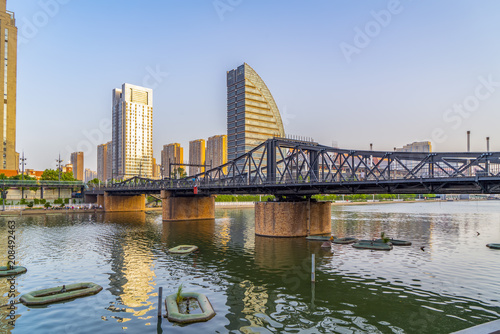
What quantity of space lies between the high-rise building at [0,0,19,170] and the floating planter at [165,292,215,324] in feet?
661

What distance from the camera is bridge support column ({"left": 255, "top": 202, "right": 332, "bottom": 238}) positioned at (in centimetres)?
5653

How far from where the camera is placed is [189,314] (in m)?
20.9

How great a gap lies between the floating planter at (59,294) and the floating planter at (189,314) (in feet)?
22.1

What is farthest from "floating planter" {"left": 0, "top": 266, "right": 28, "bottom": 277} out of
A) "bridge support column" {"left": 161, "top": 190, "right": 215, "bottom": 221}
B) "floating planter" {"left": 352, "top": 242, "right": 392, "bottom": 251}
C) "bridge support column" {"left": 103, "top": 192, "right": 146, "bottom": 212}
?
"bridge support column" {"left": 103, "top": 192, "right": 146, "bottom": 212}

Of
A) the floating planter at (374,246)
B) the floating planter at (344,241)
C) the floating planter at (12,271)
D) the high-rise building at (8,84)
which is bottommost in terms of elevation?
the floating planter at (344,241)

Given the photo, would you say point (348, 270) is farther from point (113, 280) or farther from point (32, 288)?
point (32, 288)

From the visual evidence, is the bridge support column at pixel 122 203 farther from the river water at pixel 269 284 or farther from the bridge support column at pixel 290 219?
the bridge support column at pixel 290 219

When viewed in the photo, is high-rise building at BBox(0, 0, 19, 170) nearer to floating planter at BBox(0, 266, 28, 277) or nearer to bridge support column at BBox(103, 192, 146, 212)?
bridge support column at BBox(103, 192, 146, 212)

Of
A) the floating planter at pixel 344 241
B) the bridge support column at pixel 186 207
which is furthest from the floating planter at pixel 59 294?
the bridge support column at pixel 186 207

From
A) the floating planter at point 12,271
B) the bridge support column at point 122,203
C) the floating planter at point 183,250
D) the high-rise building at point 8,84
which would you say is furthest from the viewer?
the high-rise building at point 8,84

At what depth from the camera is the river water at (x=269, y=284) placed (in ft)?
67.1

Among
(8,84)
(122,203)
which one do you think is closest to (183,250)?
(122,203)

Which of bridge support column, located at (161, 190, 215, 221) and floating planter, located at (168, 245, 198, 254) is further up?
bridge support column, located at (161, 190, 215, 221)

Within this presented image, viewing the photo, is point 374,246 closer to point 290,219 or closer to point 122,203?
point 290,219
